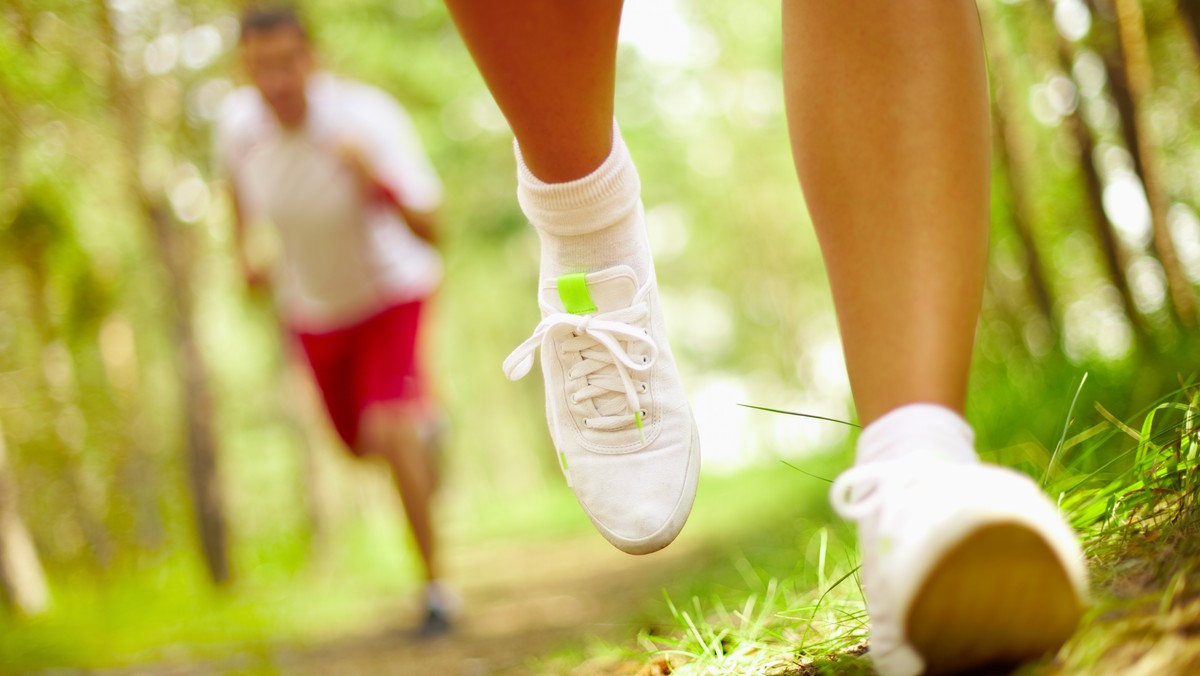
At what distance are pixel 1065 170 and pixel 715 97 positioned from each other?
11.1 meters

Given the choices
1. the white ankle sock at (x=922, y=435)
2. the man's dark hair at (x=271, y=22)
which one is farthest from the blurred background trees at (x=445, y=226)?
the white ankle sock at (x=922, y=435)

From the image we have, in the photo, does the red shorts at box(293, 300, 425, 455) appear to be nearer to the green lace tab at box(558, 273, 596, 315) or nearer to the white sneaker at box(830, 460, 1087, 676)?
the green lace tab at box(558, 273, 596, 315)

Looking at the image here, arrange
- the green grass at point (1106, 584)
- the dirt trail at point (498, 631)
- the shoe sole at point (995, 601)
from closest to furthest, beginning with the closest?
the shoe sole at point (995, 601) → the green grass at point (1106, 584) → the dirt trail at point (498, 631)

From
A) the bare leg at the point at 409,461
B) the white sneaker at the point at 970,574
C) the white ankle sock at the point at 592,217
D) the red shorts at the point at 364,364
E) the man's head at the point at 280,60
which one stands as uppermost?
the man's head at the point at 280,60

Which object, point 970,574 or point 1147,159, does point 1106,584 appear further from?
point 1147,159

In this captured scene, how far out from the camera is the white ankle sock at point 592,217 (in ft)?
4.48

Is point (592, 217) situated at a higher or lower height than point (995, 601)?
higher

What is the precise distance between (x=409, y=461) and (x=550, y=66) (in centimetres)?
236

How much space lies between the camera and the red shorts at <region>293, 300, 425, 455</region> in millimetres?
3523

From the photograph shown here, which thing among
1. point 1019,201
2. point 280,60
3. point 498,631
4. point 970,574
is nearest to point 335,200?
point 280,60

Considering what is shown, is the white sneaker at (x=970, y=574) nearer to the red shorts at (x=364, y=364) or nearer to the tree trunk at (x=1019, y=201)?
the red shorts at (x=364, y=364)

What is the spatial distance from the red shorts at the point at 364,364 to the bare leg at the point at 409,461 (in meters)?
0.06

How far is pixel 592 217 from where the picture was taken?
4.56 feet

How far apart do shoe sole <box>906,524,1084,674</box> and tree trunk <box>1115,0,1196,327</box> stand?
7.75ft
